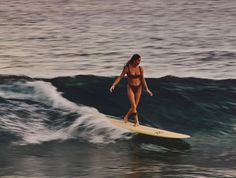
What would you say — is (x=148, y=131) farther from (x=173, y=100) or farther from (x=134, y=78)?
(x=173, y=100)

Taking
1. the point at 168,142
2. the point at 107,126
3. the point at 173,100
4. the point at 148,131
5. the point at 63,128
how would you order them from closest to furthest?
the point at 168,142 → the point at 148,131 → the point at 107,126 → the point at 63,128 → the point at 173,100

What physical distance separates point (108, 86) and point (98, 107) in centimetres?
103

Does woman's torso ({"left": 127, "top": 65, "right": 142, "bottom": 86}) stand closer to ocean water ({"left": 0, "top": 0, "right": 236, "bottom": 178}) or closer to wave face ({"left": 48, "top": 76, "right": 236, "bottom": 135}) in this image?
ocean water ({"left": 0, "top": 0, "right": 236, "bottom": 178})

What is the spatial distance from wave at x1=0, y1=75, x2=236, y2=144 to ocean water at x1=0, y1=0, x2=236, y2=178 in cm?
2

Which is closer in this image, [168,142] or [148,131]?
[168,142]

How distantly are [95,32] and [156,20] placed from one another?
1.59 meters

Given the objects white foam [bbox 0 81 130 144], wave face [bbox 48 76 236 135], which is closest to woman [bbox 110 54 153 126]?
white foam [bbox 0 81 130 144]

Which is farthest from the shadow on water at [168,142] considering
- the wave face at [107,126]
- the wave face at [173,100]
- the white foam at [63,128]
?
the wave face at [173,100]

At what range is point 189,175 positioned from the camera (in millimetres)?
8023

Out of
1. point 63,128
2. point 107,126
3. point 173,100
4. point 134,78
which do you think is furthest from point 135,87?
point 173,100

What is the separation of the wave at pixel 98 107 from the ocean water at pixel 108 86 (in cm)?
2

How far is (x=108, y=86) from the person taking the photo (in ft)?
42.9

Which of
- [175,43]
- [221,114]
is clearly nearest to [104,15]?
[175,43]

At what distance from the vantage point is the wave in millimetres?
10680
